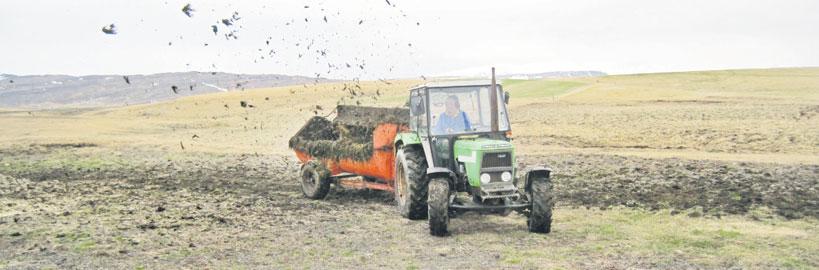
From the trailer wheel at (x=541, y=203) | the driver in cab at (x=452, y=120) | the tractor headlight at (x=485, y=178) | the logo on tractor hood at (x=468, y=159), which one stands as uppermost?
the driver in cab at (x=452, y=120)

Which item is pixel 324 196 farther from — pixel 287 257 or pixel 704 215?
pixel 704 215

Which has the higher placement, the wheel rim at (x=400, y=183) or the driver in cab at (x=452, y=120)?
the driver in cab at (x=452, y=120)

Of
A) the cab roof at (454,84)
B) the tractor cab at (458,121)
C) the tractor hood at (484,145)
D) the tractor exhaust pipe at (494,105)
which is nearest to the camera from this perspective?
the tractor hood at (484,145)

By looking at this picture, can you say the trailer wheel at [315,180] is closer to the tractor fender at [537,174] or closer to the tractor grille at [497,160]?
the tractor grille at [497,160]

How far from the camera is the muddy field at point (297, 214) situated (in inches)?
379

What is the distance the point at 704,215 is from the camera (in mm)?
12633

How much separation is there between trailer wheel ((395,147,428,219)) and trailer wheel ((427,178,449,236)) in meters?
0.93

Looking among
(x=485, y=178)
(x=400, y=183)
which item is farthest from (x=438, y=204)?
(x=400, y=183)

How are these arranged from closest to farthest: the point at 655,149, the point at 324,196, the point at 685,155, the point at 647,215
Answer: the point at 647,215, the point at 324,196, the point at 685,155, the point at 655,149

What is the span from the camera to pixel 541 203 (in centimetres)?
1069

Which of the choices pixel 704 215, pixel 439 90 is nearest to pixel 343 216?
pixel 439 90

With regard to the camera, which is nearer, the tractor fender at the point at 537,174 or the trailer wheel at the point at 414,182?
the tractor fender at the point at 537,174

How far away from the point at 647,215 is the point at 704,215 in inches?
33.4

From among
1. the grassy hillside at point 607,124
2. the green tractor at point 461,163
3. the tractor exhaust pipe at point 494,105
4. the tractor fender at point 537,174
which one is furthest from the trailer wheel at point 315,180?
the grassy hillside at point 607,124
